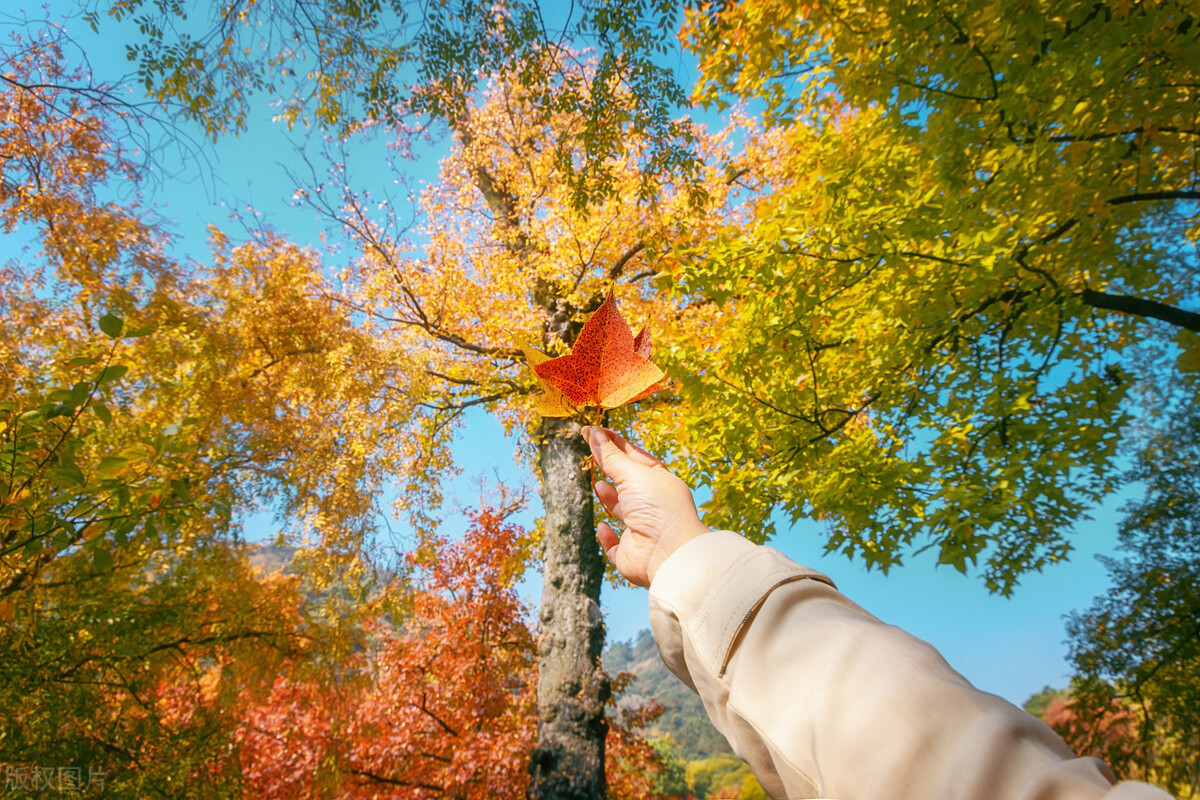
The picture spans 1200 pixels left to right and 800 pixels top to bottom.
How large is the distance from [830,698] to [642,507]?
0.53m

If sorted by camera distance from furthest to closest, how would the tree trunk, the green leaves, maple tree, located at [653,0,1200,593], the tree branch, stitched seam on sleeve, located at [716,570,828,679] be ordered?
1. the tree trunk
2. the tree branch
3. maple tree, located at [653,0,1200,593]
4. the green leaves
5. stitched seam on sleeve, located at [716,570,828,679]

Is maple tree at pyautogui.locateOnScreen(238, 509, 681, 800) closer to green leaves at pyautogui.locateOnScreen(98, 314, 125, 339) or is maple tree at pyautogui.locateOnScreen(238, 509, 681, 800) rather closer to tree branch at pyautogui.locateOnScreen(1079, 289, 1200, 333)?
green leaves at pyautogui.locateOnScreen(98, 314, 125, 339)

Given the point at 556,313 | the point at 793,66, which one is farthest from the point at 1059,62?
the point at 556,313

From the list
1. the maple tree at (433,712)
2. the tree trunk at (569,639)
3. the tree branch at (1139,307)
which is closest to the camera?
the tree branch at (1139,307)

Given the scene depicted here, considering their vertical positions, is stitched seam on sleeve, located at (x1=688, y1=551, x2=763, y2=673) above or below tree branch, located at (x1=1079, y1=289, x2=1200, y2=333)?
below

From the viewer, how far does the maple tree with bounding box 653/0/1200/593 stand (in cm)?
269

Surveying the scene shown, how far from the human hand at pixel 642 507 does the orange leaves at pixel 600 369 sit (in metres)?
0.16

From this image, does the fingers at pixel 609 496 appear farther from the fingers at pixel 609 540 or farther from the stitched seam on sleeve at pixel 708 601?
the stitched seam on sleeve at pixel 708 601

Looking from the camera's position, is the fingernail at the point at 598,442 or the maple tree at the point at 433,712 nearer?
the fingernail at the point at 598,442

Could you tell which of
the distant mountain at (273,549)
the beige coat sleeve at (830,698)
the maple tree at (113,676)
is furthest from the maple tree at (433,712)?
the beige coat sleeve at (830,698)

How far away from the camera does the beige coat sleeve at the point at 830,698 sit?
49 centimetres

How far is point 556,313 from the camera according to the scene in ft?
23.0

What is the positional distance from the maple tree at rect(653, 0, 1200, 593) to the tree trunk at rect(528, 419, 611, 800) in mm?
1838

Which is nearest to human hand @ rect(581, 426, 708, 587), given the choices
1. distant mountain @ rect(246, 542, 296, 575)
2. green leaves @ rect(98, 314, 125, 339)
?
green leaves @ rect(98, 314, 125, 339)
